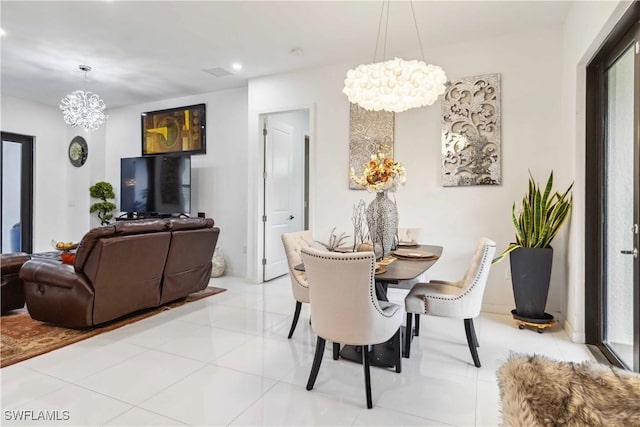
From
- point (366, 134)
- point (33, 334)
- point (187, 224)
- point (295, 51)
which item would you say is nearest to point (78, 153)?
point (187, 224)

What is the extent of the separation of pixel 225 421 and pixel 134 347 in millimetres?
1348

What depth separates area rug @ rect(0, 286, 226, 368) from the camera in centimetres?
258

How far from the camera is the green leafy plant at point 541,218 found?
3.11 metres

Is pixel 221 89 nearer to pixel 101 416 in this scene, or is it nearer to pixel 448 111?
pixel 448 111

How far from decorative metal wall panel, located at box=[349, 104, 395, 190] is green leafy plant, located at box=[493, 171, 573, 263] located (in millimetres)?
1624

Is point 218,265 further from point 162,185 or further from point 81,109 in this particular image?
point 81,109

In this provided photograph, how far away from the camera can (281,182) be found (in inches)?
215

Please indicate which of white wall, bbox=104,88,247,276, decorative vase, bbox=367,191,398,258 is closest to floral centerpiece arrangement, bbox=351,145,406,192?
decorative vase, bbox=367,191,398,258

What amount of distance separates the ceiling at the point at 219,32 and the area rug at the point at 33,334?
290 cm

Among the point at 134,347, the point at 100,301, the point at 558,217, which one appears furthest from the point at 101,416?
the point at 558,217

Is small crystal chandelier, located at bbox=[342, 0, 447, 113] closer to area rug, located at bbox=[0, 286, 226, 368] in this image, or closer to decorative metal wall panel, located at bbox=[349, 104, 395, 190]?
decorative metal wall panel, located at bbox=[349, 104, 395, 190]

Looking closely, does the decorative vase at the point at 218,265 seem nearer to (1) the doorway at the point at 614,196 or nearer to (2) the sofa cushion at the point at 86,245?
(2) the sofa cushion at the point at 86,245

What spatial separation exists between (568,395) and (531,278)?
2.56 meters

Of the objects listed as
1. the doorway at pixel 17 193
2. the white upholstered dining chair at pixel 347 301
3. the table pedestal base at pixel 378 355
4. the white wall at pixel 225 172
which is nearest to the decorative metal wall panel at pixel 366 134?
the white wall at pixel 225 172
